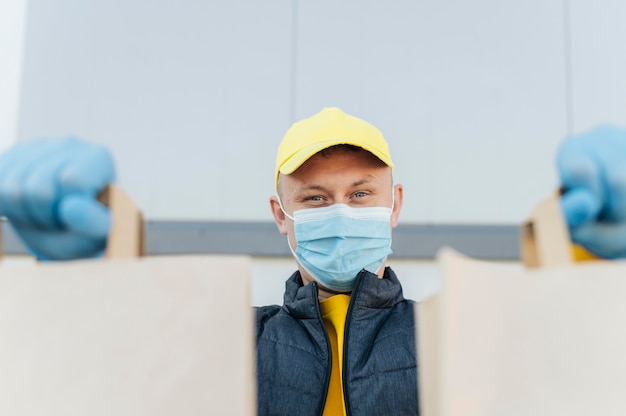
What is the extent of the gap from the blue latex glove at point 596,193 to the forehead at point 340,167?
1.98 ft

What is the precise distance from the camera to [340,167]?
4.08ft

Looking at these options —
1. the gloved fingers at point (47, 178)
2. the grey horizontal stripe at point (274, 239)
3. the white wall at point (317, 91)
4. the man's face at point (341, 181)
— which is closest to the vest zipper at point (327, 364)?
the man's face at point (341, 181)

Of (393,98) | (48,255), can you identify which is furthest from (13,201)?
(393,98)

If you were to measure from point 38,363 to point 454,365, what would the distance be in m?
0.42

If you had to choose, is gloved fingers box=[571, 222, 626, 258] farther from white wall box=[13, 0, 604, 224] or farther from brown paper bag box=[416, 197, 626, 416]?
white wall box=[13, 0, 604, 224]

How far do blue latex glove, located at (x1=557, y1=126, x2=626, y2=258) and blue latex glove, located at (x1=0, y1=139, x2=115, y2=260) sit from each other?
51 cm

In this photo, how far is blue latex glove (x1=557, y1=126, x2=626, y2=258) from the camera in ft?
2.06

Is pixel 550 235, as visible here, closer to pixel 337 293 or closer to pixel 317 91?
pixel 337 293

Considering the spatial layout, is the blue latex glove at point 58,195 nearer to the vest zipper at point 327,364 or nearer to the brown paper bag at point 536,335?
the brown paper bag at point 536,335

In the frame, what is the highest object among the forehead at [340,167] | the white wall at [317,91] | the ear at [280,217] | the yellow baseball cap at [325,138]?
the white wall at [317,91]

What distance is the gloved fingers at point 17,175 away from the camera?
707 millimetres

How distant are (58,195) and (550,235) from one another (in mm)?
548

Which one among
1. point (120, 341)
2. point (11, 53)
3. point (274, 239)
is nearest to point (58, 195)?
point (120, 341)

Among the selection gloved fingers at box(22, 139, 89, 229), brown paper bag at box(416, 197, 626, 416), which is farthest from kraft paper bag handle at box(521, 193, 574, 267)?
gloved fingers at box(22, 139, 89, 229)
